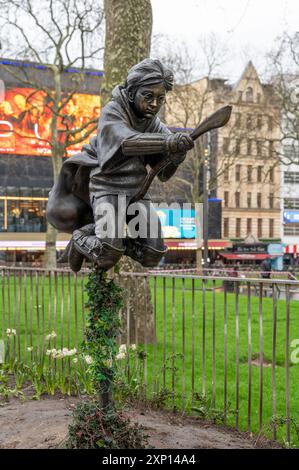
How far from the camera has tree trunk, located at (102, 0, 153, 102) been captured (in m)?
8.71

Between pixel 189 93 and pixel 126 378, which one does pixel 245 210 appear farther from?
pixel 126 378

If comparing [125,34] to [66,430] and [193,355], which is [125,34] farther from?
[66,430]

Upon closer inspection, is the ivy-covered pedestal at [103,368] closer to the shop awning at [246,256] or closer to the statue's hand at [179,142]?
the statue's hand at [179,142]

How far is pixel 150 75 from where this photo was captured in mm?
3246

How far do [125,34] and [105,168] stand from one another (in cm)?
601

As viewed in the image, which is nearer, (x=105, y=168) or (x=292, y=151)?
(x=105, y=168)

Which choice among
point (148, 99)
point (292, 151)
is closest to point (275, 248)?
point (292, 151)

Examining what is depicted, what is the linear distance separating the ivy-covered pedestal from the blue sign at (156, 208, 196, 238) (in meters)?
40.9

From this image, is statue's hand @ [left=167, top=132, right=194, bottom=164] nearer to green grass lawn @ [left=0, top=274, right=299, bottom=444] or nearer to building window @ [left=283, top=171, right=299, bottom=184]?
green grass lawn @ [left=0, top=274, right=299, bottom=444]

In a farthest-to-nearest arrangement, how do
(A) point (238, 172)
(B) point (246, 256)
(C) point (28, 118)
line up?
(A) point (238, 172) → (B) point (246, 256) → (C) point (28, 118)

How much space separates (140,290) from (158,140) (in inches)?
235

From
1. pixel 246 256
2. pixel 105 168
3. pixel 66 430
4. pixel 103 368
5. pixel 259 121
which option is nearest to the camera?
pixel 105 168
